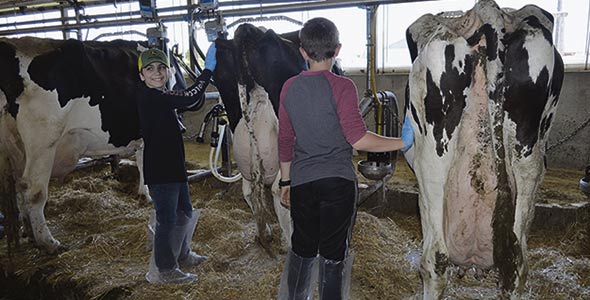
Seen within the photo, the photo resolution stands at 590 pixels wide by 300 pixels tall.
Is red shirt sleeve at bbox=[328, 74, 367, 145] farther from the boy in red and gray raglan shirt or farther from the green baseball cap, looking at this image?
the green baseball cap

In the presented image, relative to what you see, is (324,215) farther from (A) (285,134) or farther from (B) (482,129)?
(B) (482,129)

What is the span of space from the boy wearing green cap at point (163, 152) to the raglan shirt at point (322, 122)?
38.6 inches

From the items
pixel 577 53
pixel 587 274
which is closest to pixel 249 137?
pixel 587 274

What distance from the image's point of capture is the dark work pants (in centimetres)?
204

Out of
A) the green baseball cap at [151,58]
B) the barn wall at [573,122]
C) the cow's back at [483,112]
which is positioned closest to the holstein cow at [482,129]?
the cow's back at [483,112]

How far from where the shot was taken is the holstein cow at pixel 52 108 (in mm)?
3352

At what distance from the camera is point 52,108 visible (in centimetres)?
345

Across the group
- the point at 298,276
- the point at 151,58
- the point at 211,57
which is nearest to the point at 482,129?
the point at 298,276

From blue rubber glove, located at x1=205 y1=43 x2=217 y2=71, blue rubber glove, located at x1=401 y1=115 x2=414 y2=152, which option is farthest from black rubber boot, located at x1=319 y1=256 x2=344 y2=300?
blue rubber glove, located at x1=205 y1=43 x2=217 y2=71

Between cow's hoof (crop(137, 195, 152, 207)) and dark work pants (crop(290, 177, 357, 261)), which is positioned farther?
cow's hoof (crop(137, 195, 152, 207))

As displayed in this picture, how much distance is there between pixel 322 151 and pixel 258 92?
1.11 m

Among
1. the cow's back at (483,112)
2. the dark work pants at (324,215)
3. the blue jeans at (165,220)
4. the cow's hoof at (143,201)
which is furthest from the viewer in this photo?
the cow's hoof at (143,201)

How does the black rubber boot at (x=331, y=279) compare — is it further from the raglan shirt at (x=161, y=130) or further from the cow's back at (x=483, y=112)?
the raglan shirt at (x=161, y=130)

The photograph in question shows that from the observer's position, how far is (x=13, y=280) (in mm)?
3227
